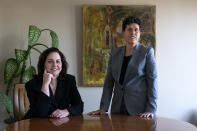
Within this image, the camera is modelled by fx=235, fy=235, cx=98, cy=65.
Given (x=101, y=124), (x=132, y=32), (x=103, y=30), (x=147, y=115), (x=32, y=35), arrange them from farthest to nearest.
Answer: (x=103, y=30) → (x=32, y=35) → (x=132, y=32) → (x=147, y=115) → (x=101, y=124)

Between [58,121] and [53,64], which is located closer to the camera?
[58,121]

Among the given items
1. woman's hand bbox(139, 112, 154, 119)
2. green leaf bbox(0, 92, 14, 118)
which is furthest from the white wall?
woman's hand bbox(139, 112, 154, 119)

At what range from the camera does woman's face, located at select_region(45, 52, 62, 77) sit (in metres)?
1.82

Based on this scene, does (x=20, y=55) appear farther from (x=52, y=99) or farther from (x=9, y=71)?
(x=52, y=99)

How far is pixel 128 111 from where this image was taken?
184 centimetres

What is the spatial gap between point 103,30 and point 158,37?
29.6 inches

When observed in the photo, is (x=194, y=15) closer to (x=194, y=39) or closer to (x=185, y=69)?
(x=194, y=39)

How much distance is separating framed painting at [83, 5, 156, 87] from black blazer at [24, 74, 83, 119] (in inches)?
47.9

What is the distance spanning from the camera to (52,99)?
5.82ft

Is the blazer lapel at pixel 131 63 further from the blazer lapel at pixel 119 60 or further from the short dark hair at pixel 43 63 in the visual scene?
the short dark hair at pixel 43 63

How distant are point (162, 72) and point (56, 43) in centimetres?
147

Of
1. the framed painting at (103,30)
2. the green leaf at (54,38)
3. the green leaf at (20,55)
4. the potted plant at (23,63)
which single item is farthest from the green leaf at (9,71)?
the framed painting at (103,30)

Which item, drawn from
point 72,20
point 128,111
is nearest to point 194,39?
point 72,20

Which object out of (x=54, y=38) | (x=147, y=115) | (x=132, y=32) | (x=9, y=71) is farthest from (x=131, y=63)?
(x=9, y=71)
